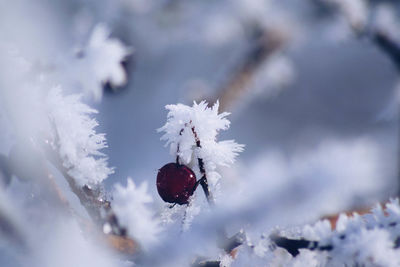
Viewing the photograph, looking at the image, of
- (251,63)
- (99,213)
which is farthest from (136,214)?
(251,63)

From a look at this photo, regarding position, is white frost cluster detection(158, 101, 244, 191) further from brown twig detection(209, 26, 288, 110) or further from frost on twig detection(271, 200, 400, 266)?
brown twig detection(209, 26, 288, 110)

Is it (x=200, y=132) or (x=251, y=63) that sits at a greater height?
(x=251, y=63)

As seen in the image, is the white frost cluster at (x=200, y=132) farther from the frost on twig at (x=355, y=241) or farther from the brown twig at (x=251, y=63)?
the brown twig at (x=251, y=63)

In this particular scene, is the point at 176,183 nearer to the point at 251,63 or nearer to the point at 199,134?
the point at 199,134

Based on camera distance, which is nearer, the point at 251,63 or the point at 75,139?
the point at 75,139

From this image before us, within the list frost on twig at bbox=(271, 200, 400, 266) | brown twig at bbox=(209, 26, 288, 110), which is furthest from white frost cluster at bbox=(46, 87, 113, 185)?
brown twig at bbox=(209, 26, 288, 110)

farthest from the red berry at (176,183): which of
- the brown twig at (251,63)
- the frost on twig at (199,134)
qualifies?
the brown twig at (251,63)
